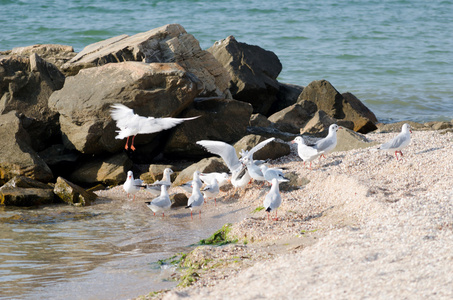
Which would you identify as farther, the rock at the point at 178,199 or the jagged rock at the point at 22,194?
the jagged rock at the point at 22,194

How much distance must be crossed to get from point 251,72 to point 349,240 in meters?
9.85

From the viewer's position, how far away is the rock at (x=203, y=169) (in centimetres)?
1005

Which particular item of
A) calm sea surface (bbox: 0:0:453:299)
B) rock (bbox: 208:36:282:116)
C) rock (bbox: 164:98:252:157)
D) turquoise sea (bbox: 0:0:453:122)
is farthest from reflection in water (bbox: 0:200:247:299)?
turquoise sea (bbox: 0:0:453:122)

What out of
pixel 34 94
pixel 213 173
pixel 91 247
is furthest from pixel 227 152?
pixel 34 94

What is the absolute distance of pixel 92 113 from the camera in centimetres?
1061

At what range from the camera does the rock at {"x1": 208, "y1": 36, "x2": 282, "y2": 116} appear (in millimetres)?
14492

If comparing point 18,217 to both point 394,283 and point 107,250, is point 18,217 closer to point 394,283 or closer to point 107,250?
point 107,250

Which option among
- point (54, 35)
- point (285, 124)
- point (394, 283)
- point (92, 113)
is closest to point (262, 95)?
point (285, 124)

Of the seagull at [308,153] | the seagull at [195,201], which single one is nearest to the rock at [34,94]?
the seagull at [195,201]

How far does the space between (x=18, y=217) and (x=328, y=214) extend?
4.77 meters

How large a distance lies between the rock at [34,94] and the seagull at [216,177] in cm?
403

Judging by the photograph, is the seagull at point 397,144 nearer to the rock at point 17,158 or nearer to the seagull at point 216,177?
the seagull at point 216,177

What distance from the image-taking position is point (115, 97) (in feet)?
34.5

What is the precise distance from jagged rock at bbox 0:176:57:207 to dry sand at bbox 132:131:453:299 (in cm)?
329
